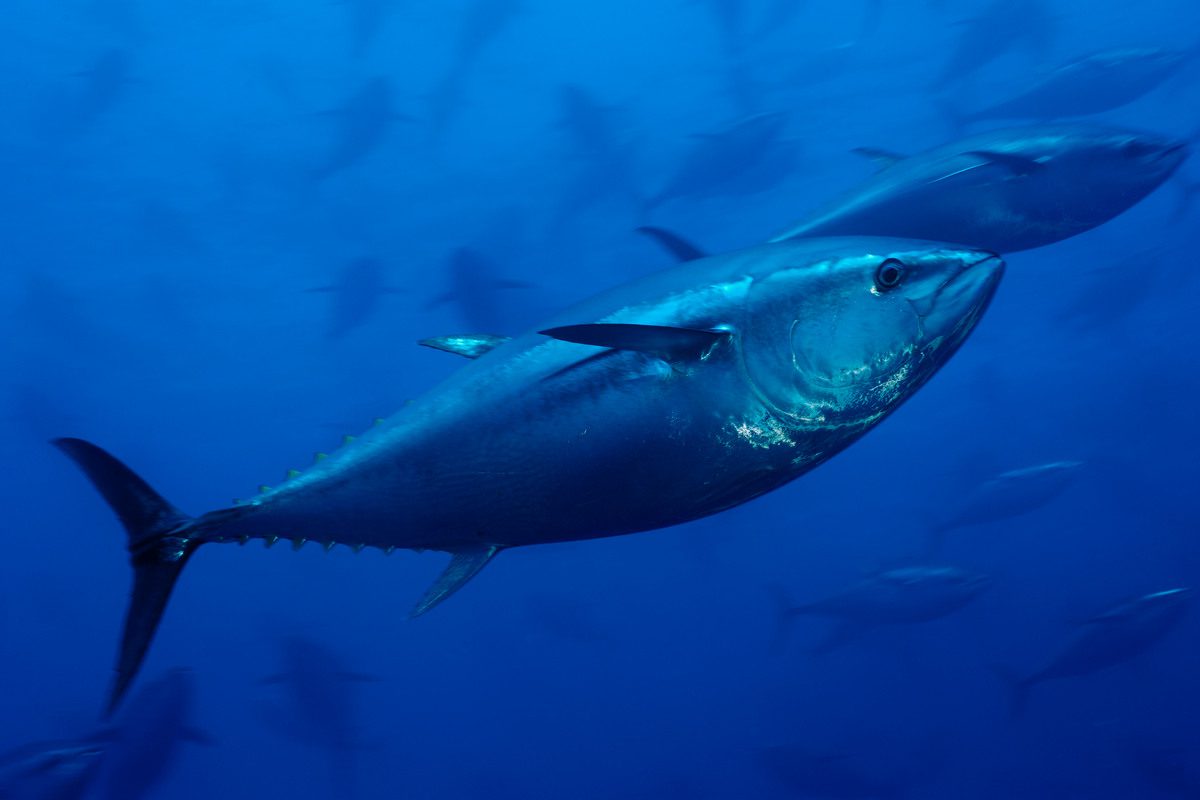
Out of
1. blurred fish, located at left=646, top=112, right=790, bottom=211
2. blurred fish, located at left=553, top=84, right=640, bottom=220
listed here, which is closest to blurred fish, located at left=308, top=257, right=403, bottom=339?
blurred fish, located at left=553, top=84, right=640, bottom=220

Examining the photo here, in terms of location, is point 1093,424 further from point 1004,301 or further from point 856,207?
point 856,207

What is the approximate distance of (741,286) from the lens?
3.93ft

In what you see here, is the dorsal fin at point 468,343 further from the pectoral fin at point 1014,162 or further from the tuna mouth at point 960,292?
the pectoral fin at point 1014,162

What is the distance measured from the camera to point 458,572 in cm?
140

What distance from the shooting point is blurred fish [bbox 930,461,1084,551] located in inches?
368

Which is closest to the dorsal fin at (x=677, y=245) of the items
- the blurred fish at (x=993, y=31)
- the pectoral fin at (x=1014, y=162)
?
the pectoral fin at (x=1014, y=162)

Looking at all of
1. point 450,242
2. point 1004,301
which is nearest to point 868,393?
point 450,242

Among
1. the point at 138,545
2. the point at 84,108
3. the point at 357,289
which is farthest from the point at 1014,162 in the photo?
the point at 84,108

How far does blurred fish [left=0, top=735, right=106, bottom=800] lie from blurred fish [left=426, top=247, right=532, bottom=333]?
6000 millimetres

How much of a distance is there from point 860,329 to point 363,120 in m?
11.7

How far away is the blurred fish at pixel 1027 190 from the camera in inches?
95.9

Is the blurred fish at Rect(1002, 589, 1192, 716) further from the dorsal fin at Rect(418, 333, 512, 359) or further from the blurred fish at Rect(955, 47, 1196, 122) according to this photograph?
the dorsal fin at Rect(418, 333, 512, 359)

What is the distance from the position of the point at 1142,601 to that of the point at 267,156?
68.0 feet

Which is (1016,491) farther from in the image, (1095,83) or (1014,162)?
(1014,162)
